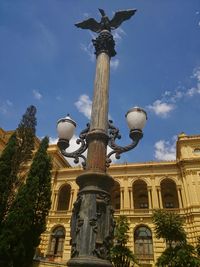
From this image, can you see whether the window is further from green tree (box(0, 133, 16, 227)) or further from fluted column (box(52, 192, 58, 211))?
green tree (box(0, 133, 16, 227))

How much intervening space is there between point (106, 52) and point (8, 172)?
1626cm

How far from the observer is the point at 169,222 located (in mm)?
18984

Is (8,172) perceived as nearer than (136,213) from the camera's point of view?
Yes

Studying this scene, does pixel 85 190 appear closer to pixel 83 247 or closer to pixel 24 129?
pixel 83 247

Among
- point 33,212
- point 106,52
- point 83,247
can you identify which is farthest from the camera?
point 33,212

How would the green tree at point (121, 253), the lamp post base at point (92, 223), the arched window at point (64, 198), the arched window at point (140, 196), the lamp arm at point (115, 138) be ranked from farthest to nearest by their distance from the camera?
the arched window at point (64, 198) < the arched window at point (140, 196) < the green tree at point (121, 253) < the lamp arm at point (115, 138) < the lamp post base at point (92, 223)

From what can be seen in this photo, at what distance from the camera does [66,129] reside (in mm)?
5973

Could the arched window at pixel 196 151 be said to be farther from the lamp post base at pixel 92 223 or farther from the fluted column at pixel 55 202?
the lamp post base at pixel 92 223

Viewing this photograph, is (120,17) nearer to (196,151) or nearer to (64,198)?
(196,151)

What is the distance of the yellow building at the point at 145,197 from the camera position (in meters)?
24.8

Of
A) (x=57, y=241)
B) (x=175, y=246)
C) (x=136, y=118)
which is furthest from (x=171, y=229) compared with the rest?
(x=136, y=118)

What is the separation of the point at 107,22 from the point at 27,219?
1436 cm

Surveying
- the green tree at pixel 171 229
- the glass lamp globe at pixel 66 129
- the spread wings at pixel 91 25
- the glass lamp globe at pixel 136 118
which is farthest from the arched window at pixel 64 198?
the glass lamp globe at pixel 136 118

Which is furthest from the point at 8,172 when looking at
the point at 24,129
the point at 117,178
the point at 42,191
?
the point at 117,178
